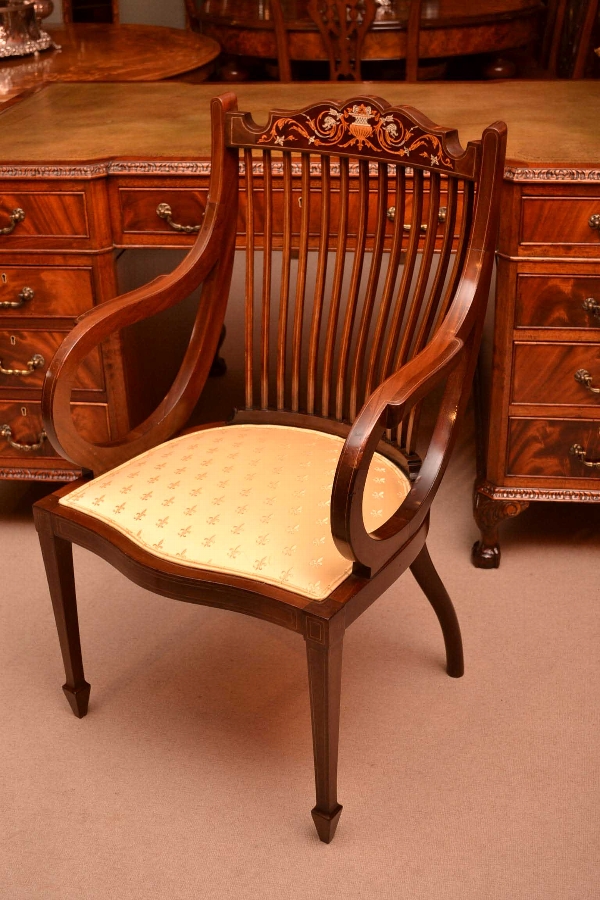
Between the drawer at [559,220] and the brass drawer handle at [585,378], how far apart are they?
0.30 m

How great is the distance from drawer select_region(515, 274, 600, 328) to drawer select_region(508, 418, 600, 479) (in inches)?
9.7

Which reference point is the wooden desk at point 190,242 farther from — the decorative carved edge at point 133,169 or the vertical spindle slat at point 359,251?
the vertical spindle slat at point 359,251

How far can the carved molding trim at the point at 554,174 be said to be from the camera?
222 centimetres

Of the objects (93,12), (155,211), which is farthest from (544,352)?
(93,12)

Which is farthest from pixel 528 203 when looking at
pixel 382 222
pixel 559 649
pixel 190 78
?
pixel 190 78

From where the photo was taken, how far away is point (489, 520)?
2.62 m

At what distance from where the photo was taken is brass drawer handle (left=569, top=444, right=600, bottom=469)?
98.3 inches

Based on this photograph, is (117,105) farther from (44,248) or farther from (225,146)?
(225,146)

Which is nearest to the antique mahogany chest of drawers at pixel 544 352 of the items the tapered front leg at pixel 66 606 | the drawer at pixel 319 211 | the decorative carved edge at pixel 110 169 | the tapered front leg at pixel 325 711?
the drawer at pixel 319 211

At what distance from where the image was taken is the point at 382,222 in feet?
6.55

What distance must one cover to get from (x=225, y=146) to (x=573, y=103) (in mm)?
1153

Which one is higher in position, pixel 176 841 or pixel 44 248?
pixel 44 248

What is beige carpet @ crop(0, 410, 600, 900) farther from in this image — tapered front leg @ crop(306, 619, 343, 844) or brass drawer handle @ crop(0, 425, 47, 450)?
brass drawer handle @ crop(0, 425, 47, 450)

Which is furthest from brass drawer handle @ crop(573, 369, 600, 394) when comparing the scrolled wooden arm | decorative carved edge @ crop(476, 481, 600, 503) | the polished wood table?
the polished wood table
